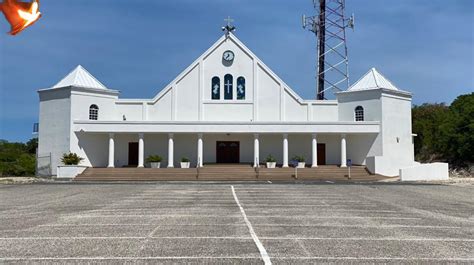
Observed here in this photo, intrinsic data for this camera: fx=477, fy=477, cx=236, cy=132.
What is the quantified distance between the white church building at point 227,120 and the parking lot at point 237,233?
74.8ft

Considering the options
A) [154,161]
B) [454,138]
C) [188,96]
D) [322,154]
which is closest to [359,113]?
[322,154]

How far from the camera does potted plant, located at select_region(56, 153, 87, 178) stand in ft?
117

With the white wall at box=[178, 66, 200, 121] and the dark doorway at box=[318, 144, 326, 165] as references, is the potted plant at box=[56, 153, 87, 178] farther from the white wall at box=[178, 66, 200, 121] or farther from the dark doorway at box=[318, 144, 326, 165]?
the dark doorway at box=[318, 144, 326, 165]

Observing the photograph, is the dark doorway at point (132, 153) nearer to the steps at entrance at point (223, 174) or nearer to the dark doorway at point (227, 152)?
the steps at entrance at point (223, 174)

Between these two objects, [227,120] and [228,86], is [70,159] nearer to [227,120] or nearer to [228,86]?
[227,120]

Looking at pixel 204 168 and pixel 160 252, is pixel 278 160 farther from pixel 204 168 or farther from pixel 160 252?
pixel 160 252

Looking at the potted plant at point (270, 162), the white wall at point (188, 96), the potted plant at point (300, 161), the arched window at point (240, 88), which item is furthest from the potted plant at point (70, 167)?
the potted plant at point (300, 161)

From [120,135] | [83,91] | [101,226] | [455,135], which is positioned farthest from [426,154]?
[101,226]

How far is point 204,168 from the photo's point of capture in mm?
37469

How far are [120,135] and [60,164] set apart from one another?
572 cm

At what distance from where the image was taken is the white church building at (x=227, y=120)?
38500mm

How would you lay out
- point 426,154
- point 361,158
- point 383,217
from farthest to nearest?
point 426,154 < point 361,158 < point 383,217

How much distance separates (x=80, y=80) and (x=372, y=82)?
2553 centimetres

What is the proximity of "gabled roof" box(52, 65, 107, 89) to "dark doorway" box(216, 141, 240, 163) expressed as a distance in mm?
11410
